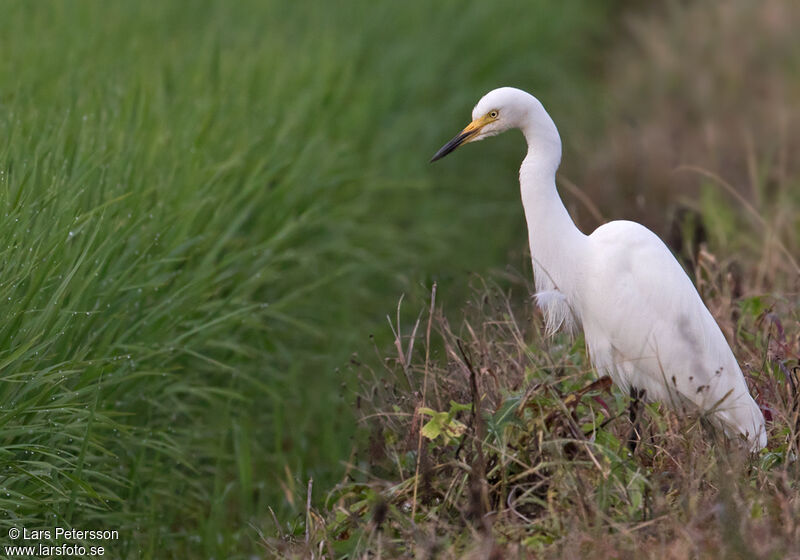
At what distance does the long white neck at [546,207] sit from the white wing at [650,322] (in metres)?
0.06

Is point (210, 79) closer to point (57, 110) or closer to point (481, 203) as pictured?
point (57, 110)

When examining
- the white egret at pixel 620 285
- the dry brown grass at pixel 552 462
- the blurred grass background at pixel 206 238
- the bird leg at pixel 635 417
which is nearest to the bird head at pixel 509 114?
the white egret at pixel 620 285

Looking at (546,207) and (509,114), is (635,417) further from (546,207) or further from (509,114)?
(509,114)

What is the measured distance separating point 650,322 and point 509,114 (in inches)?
25.9

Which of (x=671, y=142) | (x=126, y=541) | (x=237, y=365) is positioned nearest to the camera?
(x=126, y=541)

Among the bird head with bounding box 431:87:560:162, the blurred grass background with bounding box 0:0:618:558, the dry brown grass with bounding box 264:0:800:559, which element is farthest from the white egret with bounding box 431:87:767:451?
the blurred grass background with bounding box 0:0:618:558

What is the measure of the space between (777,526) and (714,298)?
4.92 ft

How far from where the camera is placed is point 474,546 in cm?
218

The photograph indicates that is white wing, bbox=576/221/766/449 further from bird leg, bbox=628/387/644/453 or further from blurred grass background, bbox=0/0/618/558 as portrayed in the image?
blurred grass background, bbox=0/0/618/558

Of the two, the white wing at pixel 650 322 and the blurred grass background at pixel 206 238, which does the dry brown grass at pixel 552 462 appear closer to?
the white wing at pixel 650 322

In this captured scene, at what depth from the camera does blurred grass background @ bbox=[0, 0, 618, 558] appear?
2.70 meters

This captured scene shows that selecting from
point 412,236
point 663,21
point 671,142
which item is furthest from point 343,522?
point 663,21

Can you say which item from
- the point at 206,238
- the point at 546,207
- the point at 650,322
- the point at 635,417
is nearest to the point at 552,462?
the point at 635,417

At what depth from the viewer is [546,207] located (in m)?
2.79
